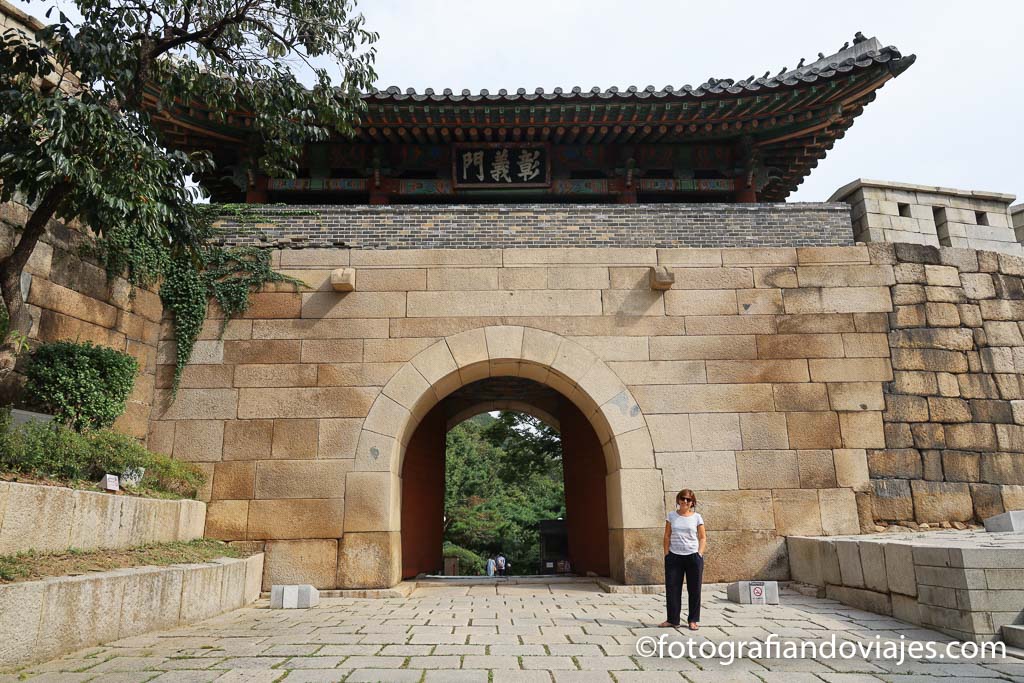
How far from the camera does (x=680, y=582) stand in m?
4.72

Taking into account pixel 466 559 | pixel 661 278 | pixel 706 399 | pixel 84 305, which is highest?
pixel 661 278

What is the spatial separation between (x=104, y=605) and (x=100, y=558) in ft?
2.16

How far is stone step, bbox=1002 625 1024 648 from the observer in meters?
3.90

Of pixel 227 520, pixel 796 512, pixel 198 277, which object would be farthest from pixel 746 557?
pixel 198 277

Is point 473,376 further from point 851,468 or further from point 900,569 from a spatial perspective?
point 900,569

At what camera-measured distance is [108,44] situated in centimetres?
488

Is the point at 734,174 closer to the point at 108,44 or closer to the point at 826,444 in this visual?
the point at 826,444

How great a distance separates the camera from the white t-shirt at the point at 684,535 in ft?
15.7

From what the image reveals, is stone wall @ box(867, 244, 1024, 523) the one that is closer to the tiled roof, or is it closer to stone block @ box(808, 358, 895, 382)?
stone block @ box(808, 358, 895, 382)

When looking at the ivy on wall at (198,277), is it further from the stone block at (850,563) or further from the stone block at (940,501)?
the stone block at (940,501)

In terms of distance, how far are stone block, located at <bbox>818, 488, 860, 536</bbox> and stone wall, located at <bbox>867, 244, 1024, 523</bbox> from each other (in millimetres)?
280

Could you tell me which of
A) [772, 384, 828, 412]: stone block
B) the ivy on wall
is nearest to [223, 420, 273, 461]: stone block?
the ivy on wall

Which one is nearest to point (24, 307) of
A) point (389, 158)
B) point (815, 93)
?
point (389, 158)

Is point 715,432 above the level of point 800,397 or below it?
below
